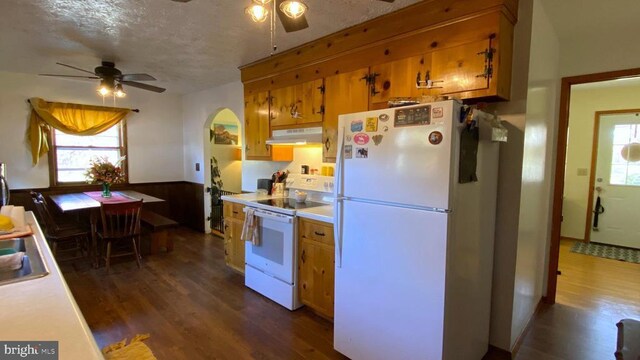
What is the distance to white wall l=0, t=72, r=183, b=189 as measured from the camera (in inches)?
172

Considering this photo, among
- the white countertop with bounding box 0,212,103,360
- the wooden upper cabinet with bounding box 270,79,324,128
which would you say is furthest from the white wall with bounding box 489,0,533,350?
the white countertop with bounding box 0,212,103,360

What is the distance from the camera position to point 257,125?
3848 millimetres

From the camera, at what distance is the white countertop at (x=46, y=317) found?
2.60ft

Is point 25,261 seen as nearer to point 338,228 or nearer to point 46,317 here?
point 46,317

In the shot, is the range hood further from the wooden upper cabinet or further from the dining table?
the dining table

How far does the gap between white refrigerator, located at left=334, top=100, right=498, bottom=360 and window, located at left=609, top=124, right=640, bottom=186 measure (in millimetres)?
4460

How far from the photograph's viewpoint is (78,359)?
0.73 metres

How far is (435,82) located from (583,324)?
246cm

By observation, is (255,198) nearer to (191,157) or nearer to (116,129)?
(191,157)

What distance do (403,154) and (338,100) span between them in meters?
1.26

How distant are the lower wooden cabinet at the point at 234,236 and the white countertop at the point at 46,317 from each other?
2294 mm

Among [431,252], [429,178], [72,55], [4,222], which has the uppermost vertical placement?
[72,55]

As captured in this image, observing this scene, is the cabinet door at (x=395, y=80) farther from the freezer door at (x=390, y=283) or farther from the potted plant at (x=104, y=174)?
the potted plant at (x=104, y=174)

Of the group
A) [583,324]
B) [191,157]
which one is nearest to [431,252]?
[583,324]
